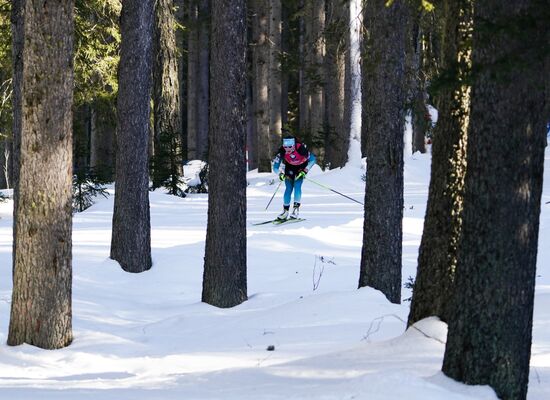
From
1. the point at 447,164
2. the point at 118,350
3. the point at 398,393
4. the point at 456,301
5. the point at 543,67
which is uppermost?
the point at 543,67

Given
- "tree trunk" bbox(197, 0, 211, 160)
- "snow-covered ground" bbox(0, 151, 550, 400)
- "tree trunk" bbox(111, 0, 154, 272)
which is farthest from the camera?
"tree trunk" bbox(197, 0, 211, 160)

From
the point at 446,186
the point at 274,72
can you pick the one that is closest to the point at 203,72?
the point at 274,72

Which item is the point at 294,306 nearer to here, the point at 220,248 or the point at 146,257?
the point at 220,248

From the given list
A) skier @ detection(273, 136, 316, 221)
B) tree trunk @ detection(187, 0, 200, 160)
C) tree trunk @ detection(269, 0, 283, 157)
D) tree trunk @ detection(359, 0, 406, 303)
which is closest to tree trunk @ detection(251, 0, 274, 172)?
tree trunk @ detection(269, 0, 283, 157)

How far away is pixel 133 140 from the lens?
13414 mm

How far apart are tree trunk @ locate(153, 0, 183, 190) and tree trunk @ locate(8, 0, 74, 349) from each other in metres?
14.0

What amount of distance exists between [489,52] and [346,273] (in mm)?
8866

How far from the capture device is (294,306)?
386 inches

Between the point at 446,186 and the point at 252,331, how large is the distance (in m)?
3.32

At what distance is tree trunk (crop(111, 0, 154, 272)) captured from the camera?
13.2 metres

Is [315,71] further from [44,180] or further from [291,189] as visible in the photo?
[44,180]

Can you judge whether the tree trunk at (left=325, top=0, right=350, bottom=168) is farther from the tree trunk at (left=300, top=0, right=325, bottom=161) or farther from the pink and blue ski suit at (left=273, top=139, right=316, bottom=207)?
the pink and blue ski suit at (left=273, top=139, right=316, bottom=207)

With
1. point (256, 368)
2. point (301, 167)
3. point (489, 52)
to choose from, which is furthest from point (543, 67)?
point (301, 167)

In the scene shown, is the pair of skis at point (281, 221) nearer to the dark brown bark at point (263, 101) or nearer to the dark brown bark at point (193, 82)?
the dark brown bark at point (263, 101)
